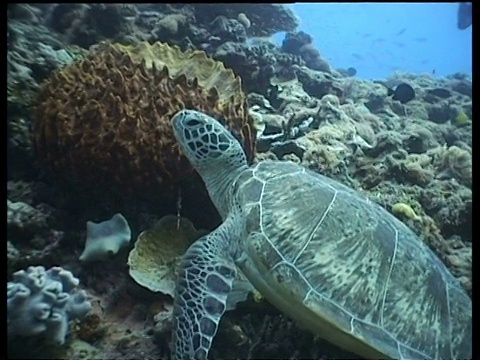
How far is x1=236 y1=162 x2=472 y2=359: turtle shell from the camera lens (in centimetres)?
149

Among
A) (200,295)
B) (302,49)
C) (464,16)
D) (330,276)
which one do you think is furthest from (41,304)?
(464,16)

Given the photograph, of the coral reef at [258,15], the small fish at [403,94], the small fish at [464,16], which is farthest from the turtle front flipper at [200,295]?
the small fish at [464,16]

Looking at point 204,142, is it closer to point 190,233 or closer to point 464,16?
point 190,233

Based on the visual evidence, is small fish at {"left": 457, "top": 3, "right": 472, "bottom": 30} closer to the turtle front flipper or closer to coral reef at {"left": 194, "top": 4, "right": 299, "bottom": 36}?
coral reef at {"left": 194, "top": 4, "right": 299, "bottom": 36}

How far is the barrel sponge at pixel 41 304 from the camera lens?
4.35 ft

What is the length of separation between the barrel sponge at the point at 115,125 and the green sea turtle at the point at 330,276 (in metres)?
0.45

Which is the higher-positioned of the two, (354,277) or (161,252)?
(354,277)

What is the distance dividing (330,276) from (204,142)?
805 millimetres

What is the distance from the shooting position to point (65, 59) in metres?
2.41

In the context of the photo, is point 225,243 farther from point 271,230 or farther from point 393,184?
point 393,184

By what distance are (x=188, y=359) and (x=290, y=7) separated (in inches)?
276

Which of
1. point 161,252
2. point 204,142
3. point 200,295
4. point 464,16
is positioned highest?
point 464,16

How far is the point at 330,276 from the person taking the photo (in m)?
1.54

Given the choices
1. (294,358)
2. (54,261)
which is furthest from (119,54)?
(294,358)
